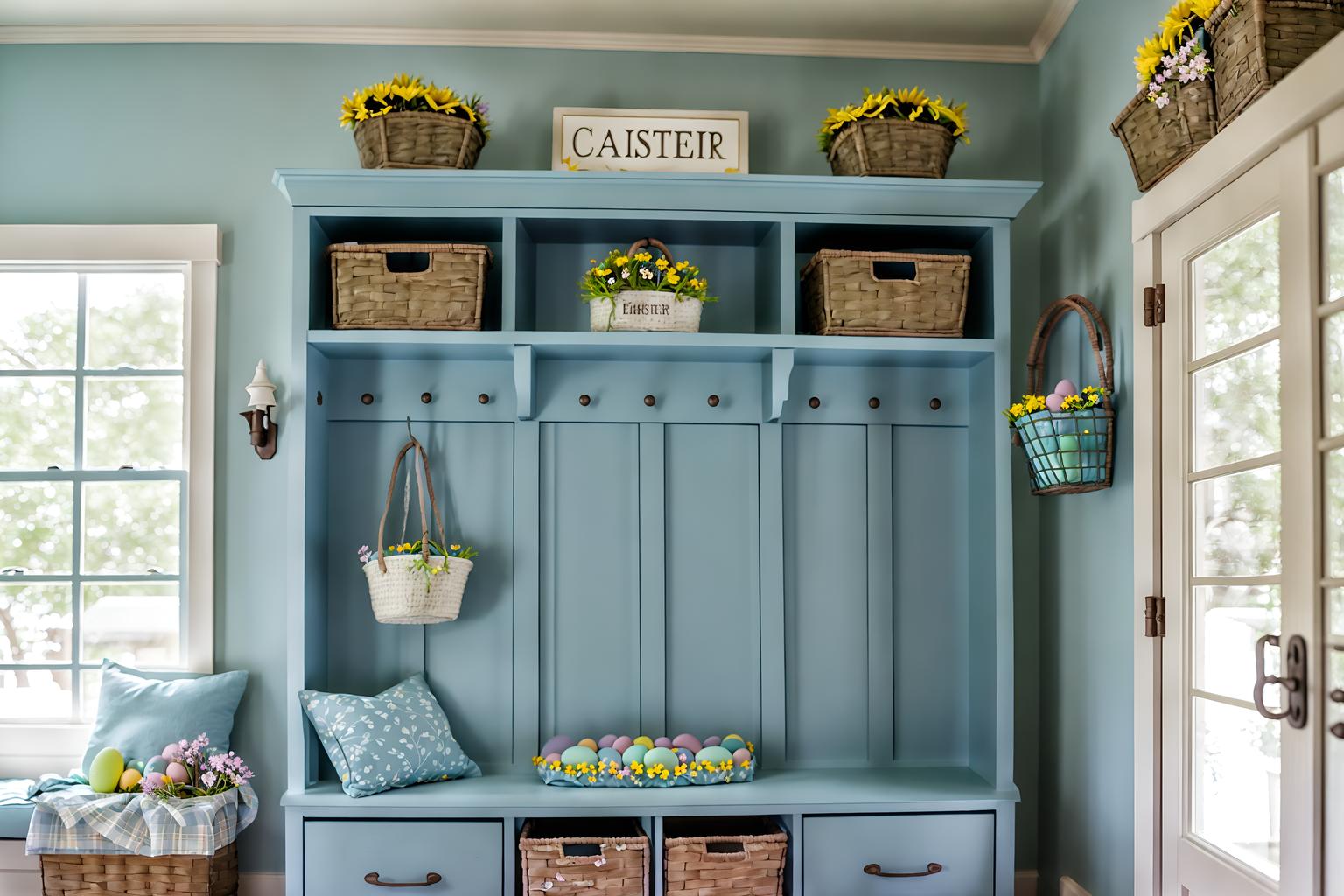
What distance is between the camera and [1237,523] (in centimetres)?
207

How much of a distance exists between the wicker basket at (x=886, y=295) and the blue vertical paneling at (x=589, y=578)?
2.19 ft

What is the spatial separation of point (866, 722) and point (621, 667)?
A: 70 centimetres

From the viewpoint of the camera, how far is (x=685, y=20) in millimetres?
3209

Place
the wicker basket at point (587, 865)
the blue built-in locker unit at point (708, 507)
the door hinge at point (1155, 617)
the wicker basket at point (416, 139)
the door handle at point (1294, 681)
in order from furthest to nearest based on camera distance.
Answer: the blue built-in locker unit at point (708, 507) → the wicker basket at point (416, 139) → the wicker basket at point (587, 865) → the door hinge at point (1155, 617) → the door handle at point (1294, 681)

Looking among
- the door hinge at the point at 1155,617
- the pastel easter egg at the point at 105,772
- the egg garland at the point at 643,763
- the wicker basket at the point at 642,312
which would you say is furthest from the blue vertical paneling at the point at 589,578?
the door hinge at the point at 1155,617

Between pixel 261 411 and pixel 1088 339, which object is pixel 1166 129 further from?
pixel 261 411

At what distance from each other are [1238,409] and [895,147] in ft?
3.85

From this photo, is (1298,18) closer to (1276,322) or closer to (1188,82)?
(1188,82)

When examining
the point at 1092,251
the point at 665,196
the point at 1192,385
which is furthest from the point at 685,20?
the point at 1192,385

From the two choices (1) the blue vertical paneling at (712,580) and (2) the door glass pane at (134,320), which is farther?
(2) the door glass pane at (134,320)

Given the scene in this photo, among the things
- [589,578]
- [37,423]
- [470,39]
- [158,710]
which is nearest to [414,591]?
[589,578]

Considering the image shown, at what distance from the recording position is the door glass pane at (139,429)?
3.26 metres

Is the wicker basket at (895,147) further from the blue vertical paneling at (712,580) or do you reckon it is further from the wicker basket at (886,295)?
the blue vertical paneling at (712,580)

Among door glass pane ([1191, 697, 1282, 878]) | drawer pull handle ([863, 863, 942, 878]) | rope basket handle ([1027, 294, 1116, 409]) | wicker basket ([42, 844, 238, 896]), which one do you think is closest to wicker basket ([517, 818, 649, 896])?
drawer pull handle ([863, 863, 942, 878])
